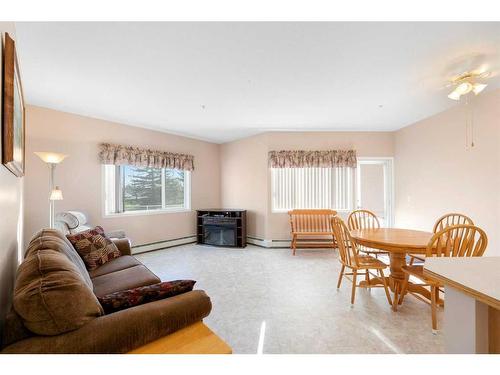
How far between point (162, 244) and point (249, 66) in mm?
3795

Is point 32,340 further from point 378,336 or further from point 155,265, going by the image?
point 155,265

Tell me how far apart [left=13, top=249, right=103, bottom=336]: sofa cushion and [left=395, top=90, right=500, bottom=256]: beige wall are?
4072mm

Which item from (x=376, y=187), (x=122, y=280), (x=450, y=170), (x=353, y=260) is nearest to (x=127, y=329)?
(x=122, y=280)

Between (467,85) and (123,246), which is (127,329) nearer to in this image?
(123,246)

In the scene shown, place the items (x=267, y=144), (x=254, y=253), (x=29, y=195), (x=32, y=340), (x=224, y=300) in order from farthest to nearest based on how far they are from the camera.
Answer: (x=267, y=144) → (x=254, y=253) → (x=29, y=195) → (x=224, y=300) → (x=32, y=340)

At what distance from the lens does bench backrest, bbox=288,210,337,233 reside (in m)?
4.42

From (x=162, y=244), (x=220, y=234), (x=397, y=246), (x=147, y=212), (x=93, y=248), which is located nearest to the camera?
(x=397, y=246)

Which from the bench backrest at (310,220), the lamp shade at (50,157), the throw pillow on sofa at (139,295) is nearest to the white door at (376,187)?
the bench backrest at (310,220)

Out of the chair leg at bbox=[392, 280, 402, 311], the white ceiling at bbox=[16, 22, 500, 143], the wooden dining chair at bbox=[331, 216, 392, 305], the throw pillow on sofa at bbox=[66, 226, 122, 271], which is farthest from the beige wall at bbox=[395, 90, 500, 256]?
the throw pillow on sofa at bbox=[66, 226, 122, 271]

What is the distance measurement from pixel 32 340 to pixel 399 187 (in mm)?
5233

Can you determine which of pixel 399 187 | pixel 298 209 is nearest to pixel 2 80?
pixel 298 209

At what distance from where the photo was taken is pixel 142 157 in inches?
164

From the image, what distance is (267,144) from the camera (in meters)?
4.64

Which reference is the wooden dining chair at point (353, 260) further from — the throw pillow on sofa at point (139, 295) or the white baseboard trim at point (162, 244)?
the white baseboard trim at point (162, 244)
